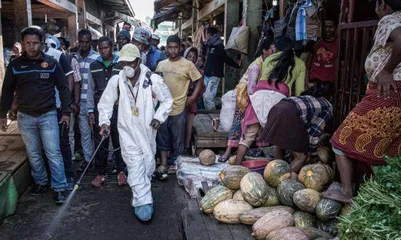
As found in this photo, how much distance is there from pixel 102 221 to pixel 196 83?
8.81 feet

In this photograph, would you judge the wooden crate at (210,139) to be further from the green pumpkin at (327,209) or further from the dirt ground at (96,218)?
the green pumpkin at (327,209)

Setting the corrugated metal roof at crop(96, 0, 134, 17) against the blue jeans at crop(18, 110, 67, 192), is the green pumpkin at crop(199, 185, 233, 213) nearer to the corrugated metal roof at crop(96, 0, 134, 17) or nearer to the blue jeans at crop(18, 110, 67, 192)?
the blue jeans at crop(18, 110, 67, 192)

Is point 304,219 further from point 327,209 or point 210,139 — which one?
point 210,139

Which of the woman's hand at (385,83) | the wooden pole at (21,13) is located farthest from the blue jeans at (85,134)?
the woman's hand at (385,83)

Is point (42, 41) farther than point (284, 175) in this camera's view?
Yes

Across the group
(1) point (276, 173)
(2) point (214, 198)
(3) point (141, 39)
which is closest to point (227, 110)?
(3) point (141, 39)

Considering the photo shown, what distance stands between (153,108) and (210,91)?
15.0ft

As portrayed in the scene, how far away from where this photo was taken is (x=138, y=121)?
465 centimetres

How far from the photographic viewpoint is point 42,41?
488 cm

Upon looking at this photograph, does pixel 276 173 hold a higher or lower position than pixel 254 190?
higher

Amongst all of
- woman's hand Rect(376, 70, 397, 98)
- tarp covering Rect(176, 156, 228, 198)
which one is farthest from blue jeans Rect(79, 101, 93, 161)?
woman's hand Rect(376, 70, 397, 98)

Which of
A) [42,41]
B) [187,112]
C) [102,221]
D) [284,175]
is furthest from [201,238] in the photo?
[187,112]

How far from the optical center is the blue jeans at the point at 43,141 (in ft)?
16.3

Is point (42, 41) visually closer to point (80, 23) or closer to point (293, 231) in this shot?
point (293, 231)
